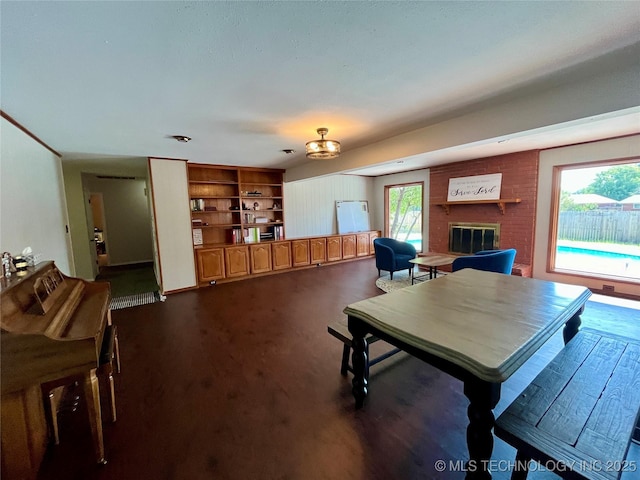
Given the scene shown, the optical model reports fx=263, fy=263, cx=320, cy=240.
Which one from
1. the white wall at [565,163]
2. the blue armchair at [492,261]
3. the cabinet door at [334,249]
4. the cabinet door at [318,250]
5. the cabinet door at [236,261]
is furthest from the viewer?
the cabinet door at [334,249]

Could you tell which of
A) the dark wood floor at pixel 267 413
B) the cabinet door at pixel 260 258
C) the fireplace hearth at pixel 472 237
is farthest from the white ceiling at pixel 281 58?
the fireplace hearth at pixel 472 237

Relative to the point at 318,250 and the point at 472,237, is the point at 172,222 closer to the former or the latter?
the point at 318,250

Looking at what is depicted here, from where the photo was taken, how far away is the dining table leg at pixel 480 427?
3.59 ft

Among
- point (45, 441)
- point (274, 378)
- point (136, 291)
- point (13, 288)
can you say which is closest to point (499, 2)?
point (274, 378)

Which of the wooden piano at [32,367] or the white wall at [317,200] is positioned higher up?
the white wall at [317,200]

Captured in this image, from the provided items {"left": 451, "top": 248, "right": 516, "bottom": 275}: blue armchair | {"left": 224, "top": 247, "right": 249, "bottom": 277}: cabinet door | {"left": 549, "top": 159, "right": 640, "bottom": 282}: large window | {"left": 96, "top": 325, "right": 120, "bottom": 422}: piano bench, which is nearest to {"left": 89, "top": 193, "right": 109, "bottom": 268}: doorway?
{"left": 224, "top": 247, "right": 249, "bottom": 277}: cabinet door

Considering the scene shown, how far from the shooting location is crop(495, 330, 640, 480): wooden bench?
3.08ft

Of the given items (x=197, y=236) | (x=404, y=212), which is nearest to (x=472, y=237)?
(x=404, y=212)

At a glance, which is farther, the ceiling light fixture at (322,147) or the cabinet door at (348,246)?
the cabinet door at (348,246)

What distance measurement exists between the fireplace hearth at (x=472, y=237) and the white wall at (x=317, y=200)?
2.75 meters

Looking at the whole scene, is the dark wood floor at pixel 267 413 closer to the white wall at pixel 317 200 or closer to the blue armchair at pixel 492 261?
the blue armchair at pixel 492 261

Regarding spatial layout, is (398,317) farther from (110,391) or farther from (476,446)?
(110,391)

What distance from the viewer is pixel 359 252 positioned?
7.07 metres

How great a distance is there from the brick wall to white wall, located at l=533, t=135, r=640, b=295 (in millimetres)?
90
